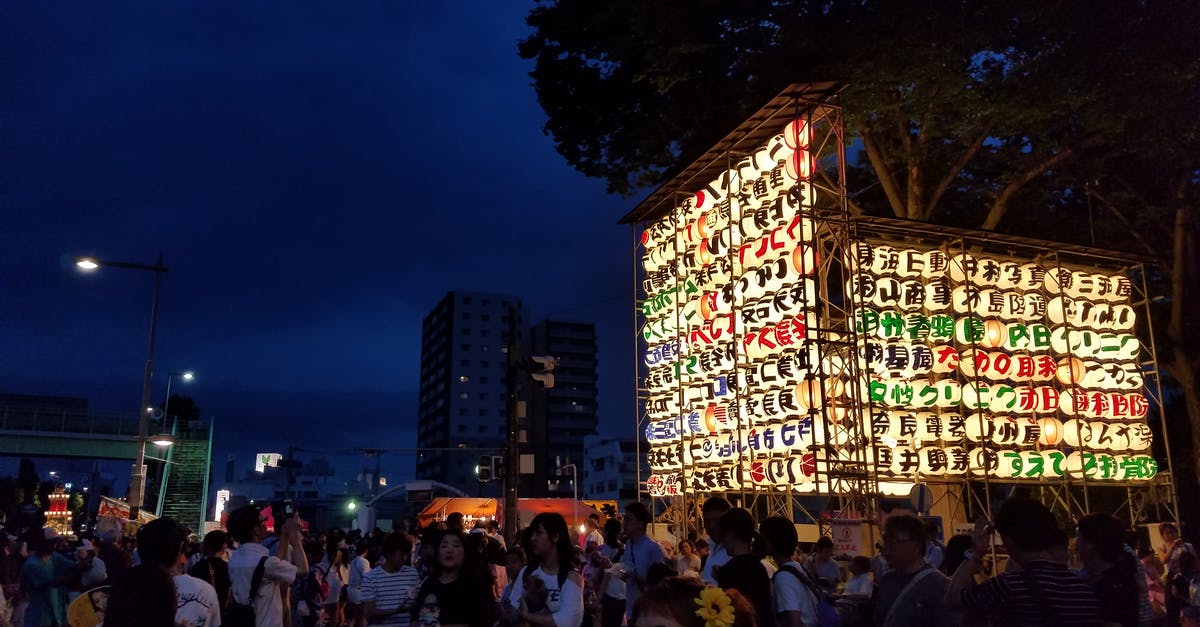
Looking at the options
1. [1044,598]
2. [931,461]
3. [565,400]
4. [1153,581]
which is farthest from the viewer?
[565,400]

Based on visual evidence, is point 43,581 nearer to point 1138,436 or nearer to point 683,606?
point 683,606

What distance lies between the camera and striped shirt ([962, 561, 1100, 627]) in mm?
3959

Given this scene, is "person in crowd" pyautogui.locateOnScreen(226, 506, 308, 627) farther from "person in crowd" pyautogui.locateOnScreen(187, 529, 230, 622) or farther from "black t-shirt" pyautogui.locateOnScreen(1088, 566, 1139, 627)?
"black t-shirt" pyautogui.locateOnScreen(1088, 566, 1139, 627)

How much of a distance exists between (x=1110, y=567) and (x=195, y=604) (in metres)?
5.89

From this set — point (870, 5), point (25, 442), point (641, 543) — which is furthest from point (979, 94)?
point (25, 442)

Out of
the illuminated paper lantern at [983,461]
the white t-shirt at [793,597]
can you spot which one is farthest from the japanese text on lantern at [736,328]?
the white t-shirt at [793,597]

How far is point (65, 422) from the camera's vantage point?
35.3 m

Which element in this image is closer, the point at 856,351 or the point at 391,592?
the point at 391,592

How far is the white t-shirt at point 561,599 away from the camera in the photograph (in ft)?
17.4

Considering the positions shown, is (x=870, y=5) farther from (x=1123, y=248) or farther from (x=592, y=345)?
(x=592, y=345)

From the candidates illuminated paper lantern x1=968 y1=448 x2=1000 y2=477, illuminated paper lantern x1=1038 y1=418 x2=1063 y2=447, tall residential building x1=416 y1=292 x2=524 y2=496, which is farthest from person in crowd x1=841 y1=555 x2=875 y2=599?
tall residential building x1=416 y1=292 x2=524 y2=496

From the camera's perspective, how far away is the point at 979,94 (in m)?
18.0

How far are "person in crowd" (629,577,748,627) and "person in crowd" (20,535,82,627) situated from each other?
9949mm

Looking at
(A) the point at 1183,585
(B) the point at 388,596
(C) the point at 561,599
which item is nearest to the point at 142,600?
(B) the point at 388,596
